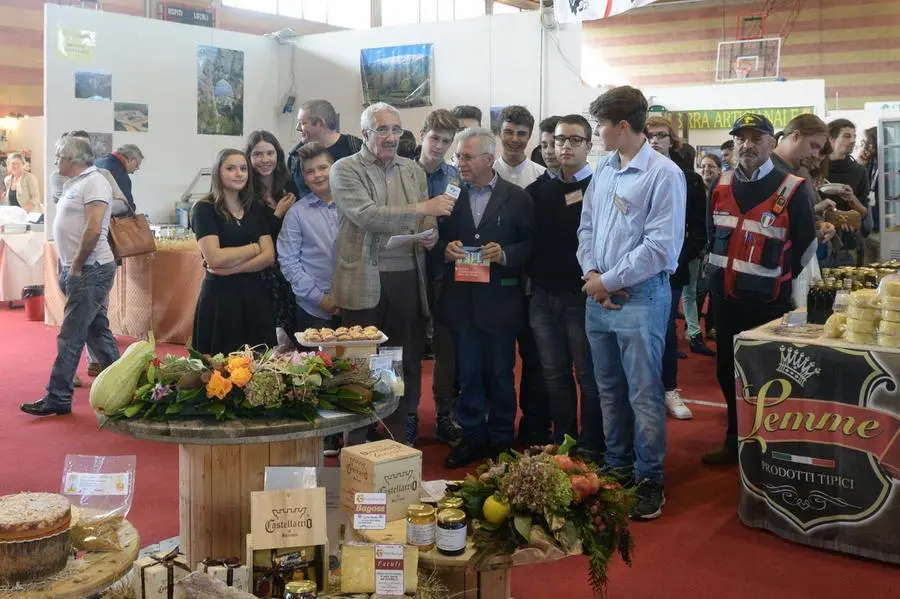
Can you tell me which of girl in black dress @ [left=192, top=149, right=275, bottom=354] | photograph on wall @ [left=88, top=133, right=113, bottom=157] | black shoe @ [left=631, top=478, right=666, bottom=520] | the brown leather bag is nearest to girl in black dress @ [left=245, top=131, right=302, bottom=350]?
girl in black dress @ [left=192, top=149, right=275, bottom=354]

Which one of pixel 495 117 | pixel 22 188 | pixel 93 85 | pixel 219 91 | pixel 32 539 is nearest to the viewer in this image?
pixel 32 539

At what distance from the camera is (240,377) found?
96.7 inches

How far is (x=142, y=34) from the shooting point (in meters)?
8.34

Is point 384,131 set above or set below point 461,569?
above

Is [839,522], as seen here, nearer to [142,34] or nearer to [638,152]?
[638,152]

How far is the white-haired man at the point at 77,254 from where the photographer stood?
190 inches

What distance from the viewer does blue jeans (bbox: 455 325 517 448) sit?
3949 millimetres

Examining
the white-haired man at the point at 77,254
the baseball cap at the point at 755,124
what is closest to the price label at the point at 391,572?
the baseball cap at the point at 755,124

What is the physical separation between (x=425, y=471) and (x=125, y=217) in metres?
3.41

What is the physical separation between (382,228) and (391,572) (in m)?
1.81

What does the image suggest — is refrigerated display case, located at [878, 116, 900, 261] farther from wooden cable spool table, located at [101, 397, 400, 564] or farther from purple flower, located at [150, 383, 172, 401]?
purple flower, located at [150, 383, 172, 401]

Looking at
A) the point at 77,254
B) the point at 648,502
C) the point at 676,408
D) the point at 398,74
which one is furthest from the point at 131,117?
the point at 648,502

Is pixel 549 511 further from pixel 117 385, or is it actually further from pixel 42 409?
pixel 42 409

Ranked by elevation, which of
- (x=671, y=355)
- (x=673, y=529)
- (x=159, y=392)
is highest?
(x=159, y=392)
